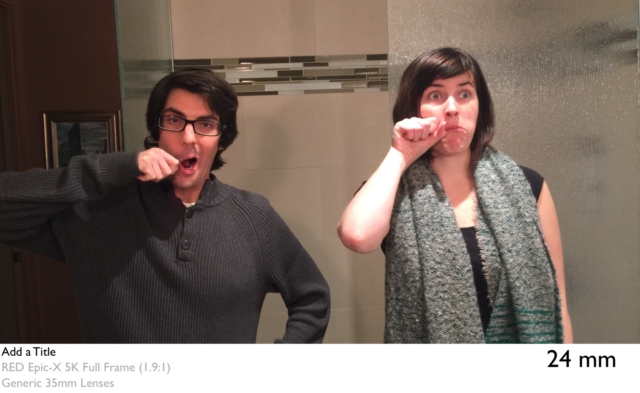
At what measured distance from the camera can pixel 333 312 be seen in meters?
0.81

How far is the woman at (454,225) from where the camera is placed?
65 cm

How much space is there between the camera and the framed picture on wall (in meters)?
1.02

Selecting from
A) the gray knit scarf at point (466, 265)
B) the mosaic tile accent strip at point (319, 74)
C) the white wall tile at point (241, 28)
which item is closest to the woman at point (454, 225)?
the gray knit scarf at point (466, 265)

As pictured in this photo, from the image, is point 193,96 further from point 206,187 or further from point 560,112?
point 560,112

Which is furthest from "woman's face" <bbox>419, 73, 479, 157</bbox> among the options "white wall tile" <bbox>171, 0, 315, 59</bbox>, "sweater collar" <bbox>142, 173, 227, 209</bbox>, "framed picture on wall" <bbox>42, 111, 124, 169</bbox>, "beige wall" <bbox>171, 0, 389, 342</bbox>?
"framed picture on wall" <bbox>42, 111, 124, 169</bbox>

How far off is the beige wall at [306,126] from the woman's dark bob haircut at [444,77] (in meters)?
0.09

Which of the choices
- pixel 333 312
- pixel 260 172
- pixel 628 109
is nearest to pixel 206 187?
pixel 260 172

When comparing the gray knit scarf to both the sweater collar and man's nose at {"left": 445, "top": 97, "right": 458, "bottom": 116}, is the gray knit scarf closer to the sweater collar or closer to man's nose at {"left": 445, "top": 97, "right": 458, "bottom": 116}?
man's nose at {"left": 445, "top": 97, "right": 458, "bottom": 116}

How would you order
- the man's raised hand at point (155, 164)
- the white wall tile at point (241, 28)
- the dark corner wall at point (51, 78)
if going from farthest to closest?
1. the dark corner wall at point (51, 78)
2. the white wall tile at point (241, 28)
3. the man's raised hand at point (155, 164)

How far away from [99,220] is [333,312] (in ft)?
1.37

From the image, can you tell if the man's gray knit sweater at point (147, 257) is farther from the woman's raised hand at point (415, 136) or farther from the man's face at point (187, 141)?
the woman's raised hand at point (415, 136)

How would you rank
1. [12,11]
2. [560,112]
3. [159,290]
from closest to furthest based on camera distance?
[159,290], [560,112], [12,11]

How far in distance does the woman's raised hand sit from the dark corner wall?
0.68 m

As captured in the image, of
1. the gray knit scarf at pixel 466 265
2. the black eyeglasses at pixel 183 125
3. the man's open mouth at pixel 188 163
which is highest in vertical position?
the black eyeglasses at pixel 183 125
